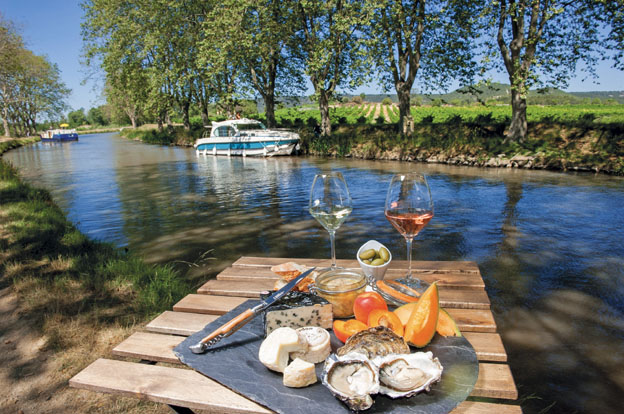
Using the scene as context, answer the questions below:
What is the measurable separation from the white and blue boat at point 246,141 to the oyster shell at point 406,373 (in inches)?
998

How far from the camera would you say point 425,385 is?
1221 mm

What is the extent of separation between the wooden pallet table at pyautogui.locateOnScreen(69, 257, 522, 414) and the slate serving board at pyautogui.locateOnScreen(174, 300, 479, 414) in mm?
48

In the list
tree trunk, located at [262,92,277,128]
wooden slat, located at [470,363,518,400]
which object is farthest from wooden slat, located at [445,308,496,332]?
tree trunk, located at [262,92,277,128]

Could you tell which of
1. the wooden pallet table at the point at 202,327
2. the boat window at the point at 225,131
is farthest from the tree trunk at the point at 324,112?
the wooden pallet table at the point at 202,327

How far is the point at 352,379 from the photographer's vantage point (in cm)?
124

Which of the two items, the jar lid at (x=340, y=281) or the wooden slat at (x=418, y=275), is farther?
the wooden slat at (x=418, y=275)

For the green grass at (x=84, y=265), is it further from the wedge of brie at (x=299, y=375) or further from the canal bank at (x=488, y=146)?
the canal bank at (x=488, y=146)

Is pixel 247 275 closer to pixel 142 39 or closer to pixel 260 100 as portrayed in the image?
pixel 260 100

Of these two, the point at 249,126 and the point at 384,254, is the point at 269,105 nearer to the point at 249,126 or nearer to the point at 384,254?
the point at 249,126

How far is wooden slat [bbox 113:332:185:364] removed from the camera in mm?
1700

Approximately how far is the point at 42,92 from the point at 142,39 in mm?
44613

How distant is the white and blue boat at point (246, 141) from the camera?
86.3 ft

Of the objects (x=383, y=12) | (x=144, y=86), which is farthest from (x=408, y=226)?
(x=144, y=86)

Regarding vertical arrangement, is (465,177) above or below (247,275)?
below
